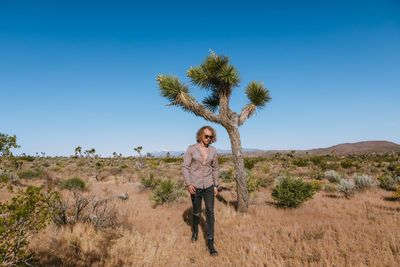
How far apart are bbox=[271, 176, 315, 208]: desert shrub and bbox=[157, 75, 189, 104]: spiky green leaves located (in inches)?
183

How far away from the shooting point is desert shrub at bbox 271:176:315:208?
6293 mm

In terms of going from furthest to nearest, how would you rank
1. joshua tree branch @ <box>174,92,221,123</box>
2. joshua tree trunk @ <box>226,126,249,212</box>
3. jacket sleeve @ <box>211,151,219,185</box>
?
joshua tree branch @ <box>174,92,221,123</box> < joshua tree trunk @ <box>226,126,249,212</box> < jacket sleeve @ <box>211,151,219,185</box>

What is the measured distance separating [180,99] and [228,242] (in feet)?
14.2

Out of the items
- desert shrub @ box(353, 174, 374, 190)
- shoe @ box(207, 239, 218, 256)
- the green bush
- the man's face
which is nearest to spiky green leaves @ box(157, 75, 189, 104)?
the man's face

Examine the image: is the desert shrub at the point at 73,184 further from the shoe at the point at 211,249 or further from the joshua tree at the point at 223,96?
the shoe at the point at 211,249

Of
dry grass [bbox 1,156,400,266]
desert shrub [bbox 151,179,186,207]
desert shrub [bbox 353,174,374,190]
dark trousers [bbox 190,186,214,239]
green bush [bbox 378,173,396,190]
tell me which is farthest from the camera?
green bush [bbox 378,173,396,190]

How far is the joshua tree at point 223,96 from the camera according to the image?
19.7 feet

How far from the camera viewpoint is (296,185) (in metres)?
6.55

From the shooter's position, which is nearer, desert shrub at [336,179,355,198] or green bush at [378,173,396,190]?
desert shrub at [336,179,355,198]

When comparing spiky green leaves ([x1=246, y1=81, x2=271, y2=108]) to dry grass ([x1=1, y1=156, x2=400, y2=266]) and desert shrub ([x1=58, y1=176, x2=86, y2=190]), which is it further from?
desert shrub ([x1=58, y1=176, x2=86, y2=190])

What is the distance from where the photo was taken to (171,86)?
6375 mm

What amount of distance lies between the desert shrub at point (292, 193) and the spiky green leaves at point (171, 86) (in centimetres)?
465

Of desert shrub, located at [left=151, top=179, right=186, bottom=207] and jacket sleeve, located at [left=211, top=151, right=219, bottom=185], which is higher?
jacket sleeve, located at [left=211, top=151, right=219, bottom=185]

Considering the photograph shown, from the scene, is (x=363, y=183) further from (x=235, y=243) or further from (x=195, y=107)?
(x=195, y=107)
